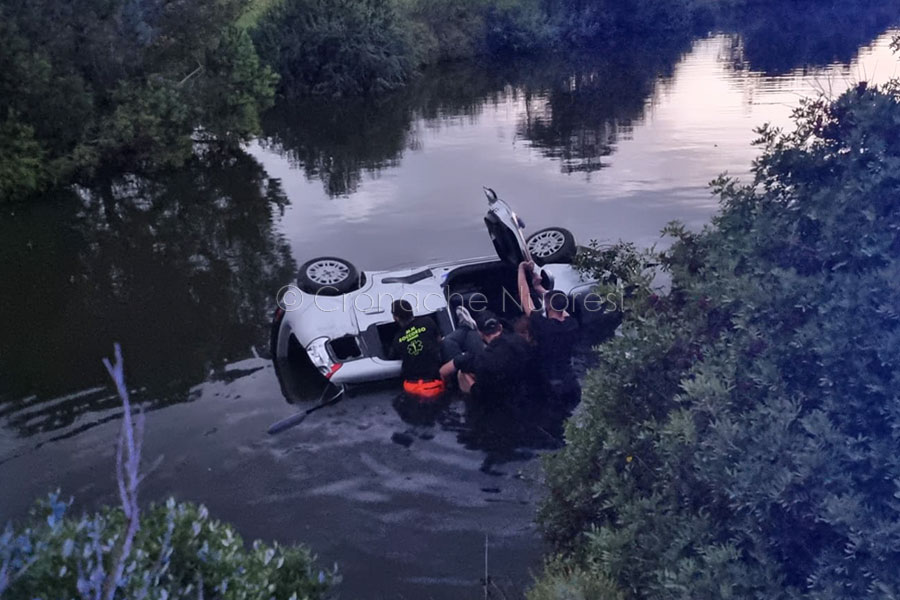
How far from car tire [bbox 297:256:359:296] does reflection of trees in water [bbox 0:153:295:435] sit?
155cm

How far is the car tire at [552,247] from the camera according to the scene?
10930 mm

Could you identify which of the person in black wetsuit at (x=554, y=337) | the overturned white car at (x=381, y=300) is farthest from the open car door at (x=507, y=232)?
the person in black wetsuit at (x=554, y=337)

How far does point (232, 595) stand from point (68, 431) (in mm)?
6247

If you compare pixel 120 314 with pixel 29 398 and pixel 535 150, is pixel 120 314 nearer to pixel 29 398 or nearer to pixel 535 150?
pixel 29 398

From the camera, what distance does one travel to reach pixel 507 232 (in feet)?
32.3

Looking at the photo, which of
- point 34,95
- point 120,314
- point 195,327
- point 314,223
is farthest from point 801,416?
point 34,95

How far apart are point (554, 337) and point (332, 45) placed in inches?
1283

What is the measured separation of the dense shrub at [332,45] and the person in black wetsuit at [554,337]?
31.0 m

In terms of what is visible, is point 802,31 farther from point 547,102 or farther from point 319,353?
point 319,353

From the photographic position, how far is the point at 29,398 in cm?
955

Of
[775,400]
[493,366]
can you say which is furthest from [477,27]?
[775,400]

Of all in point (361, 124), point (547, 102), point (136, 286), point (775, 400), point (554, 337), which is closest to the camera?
point (775, 400)

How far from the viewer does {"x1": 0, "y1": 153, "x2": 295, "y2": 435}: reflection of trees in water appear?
10172 millimetres

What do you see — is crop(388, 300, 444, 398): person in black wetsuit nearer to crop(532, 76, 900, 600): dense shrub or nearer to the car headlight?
the car headlight
